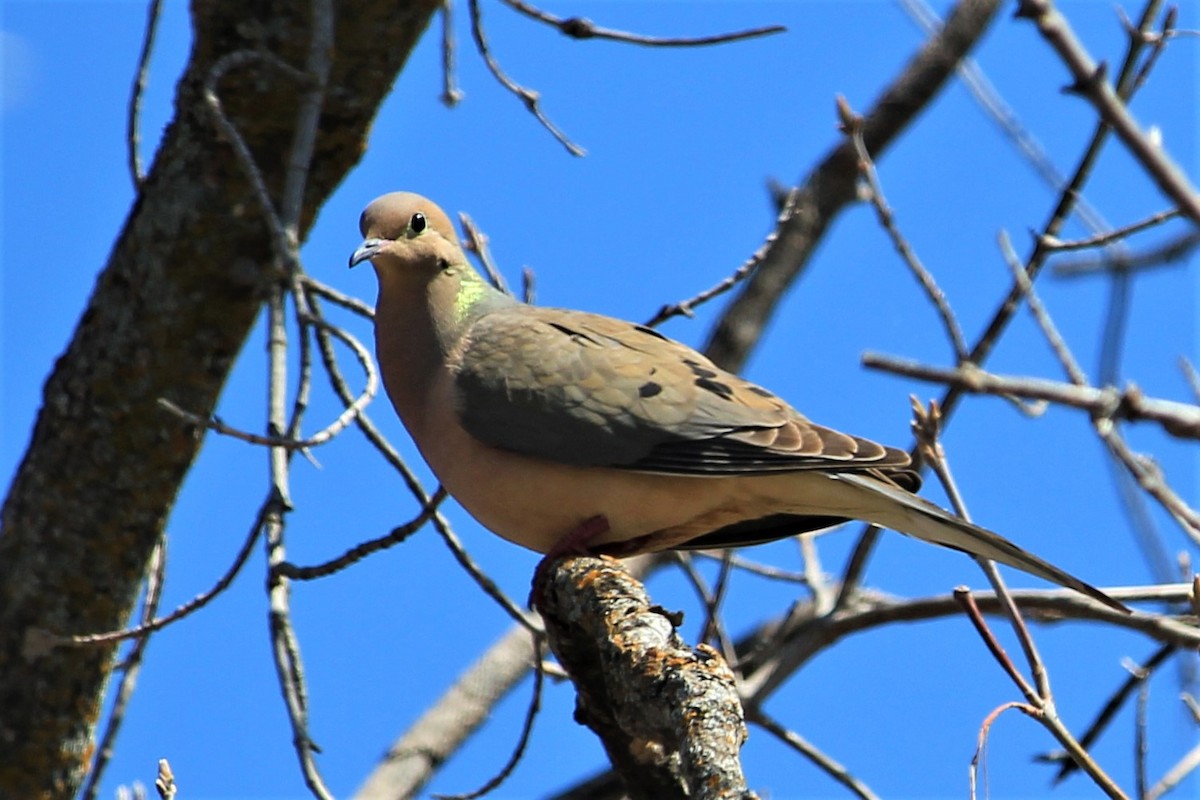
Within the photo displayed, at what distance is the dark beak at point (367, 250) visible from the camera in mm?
4027

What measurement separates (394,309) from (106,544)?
3.63 feet

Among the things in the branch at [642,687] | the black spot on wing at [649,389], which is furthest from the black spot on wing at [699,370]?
the branch at [642,687]

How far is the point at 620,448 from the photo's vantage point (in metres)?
3.70

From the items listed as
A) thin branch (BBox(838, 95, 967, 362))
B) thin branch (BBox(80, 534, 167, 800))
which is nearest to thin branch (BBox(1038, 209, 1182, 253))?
thin branch (BBox(838, 95, 967, 362))

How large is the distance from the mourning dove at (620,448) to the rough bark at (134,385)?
22.0 inches

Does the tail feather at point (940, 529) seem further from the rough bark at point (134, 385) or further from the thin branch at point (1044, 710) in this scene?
the rough bark at point (134, 385)

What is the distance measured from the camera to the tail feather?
10.9 ft

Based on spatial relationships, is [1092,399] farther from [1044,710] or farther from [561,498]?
[561,498]

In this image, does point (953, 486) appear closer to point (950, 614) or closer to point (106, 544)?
point (950, 614)

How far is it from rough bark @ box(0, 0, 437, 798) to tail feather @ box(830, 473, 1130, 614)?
1.86m

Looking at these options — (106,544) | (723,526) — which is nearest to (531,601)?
(723,526)

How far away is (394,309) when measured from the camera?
415cm

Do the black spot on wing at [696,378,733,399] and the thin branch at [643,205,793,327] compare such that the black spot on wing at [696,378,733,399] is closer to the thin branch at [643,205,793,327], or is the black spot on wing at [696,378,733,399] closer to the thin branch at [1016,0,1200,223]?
the thin branch at [643,205,793,327]

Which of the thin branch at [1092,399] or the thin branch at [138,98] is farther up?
the thin branch at [138,98]
